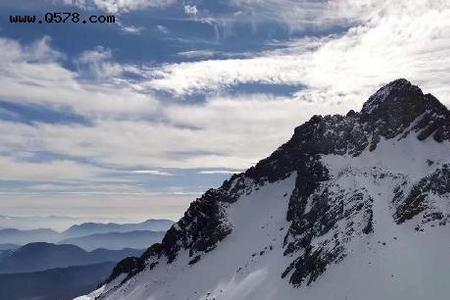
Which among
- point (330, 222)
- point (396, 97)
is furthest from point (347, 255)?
point (396, 97)

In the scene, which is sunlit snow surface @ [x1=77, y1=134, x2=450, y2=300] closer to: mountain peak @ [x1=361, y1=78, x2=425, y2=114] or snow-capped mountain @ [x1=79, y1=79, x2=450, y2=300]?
snow-capped mountain @ [x1=79, y1=79, x2=450, y2=300]

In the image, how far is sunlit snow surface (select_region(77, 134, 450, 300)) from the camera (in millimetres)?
87188

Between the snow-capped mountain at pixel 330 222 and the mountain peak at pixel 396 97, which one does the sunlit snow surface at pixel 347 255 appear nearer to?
the snow-capped mountain at pixel 330 222

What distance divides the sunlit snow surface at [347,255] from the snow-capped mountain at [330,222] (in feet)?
0.77

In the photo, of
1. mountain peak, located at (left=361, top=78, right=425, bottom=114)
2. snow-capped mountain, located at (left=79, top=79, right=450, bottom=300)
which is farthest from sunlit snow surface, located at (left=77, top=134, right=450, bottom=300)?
mountain peak, located at (left=361, top=78, right=425, bottom=114)

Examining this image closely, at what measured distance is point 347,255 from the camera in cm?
9406

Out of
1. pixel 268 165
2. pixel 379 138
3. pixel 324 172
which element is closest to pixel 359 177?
pixel 324 172

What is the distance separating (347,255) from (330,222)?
1177 cm

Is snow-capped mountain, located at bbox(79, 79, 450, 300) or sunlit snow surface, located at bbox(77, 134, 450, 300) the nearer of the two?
sunlit snow surface, located at bbox(77, 134, 450, 300)

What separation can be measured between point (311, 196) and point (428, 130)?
30562 mm

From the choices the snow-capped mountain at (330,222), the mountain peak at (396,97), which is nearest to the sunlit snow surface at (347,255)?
the snow-capped mountain at (330,222)

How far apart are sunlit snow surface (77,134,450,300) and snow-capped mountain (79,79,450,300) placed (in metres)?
0.24

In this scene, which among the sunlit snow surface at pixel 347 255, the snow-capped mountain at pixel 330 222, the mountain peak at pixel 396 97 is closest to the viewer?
the sunlit snow surface at pixel 347 255

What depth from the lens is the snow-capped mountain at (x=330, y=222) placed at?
90.6 meters
